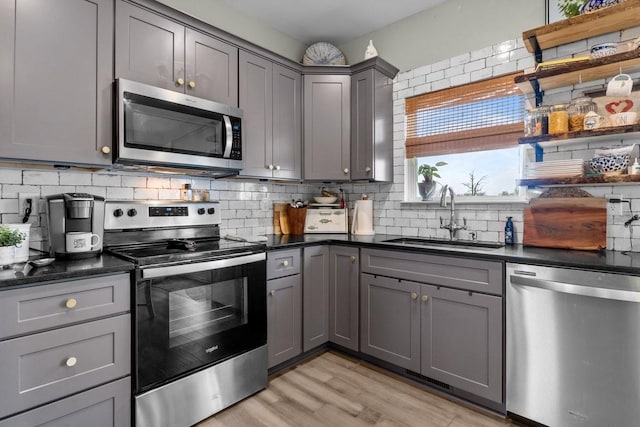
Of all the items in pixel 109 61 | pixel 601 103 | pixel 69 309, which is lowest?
pixel 69 309

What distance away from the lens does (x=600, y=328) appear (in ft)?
5.29

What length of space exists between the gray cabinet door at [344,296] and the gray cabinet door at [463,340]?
0.55m

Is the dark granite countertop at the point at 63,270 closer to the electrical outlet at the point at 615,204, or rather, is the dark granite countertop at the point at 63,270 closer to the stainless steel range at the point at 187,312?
the stainless steel range at the point at 187,312

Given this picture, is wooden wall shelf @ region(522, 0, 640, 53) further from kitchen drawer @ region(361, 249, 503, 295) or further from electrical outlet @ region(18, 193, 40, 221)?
electrical outlet @ region(18, 193, 40, 221)

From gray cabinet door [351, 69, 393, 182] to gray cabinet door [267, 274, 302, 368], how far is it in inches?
43.4

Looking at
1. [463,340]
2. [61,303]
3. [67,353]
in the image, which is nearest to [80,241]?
[61,303]

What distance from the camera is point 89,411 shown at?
4.92ft

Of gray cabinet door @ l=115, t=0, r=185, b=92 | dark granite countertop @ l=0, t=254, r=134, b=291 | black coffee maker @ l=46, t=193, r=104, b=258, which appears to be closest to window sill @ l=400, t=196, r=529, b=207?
gray cabinet door @ l=115, t=0, r=185, b=92

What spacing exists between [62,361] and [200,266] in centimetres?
69

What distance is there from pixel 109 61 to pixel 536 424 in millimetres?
3018

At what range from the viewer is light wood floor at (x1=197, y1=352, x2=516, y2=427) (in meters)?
1.91

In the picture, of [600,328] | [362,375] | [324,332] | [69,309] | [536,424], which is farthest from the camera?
[324,332]

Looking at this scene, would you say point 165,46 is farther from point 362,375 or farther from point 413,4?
point 362,375

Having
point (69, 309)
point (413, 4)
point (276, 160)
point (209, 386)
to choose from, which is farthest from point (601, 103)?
point (69, 309)
